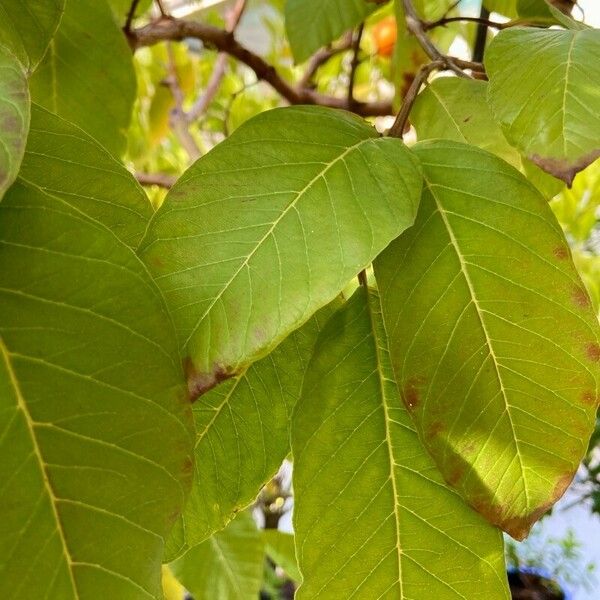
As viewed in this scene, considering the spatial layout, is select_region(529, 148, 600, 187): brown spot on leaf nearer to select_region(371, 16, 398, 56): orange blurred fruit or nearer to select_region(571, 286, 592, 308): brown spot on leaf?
select_region(571, 286, 592, 308): brown spot on leaf

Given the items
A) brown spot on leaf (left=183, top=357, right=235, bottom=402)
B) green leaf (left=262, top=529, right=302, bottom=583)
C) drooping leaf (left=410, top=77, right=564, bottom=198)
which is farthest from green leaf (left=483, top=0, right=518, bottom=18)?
green leaf (left=262, top=529, right=302, bottom=583)

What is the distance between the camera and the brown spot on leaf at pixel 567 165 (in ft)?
1.06

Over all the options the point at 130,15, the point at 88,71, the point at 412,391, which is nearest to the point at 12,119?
the point at 412,391

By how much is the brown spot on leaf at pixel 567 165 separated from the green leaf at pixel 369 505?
135 millimetres

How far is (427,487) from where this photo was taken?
0.41 metres

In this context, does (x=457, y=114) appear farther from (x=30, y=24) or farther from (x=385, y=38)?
(x=385, y=38)

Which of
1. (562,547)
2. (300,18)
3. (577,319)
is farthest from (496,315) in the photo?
(562,547)

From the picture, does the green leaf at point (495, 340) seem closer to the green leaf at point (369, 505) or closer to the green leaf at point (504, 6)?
the green leaf at point (369, 505)

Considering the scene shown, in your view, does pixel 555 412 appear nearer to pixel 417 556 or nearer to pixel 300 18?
pixel 417 556

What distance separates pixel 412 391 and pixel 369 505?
76mm

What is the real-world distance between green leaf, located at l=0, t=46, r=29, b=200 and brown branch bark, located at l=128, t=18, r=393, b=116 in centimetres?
48

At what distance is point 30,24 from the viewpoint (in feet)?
1.25

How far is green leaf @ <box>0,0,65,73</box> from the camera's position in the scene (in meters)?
0.37

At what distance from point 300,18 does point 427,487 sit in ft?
1.58
